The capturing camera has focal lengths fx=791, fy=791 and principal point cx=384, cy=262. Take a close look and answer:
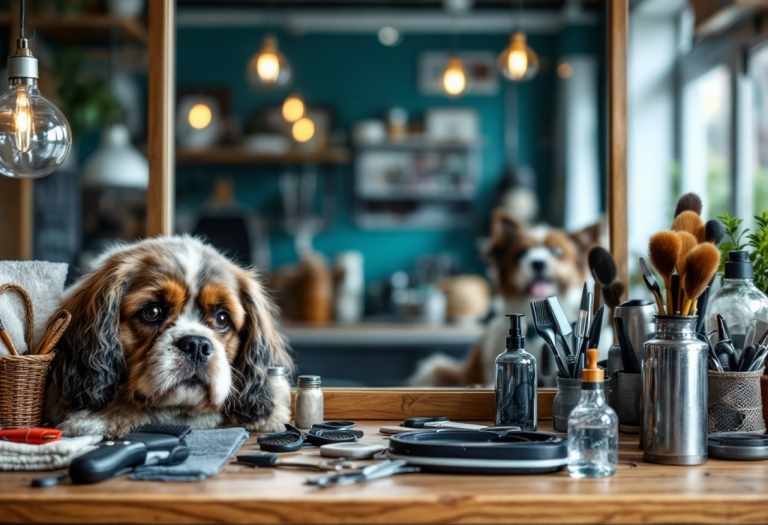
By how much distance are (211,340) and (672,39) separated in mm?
4898

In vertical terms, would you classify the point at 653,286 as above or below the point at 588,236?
below

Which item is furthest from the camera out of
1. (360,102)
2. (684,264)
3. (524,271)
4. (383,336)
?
(360,102)

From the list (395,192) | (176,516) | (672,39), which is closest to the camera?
(176,516)

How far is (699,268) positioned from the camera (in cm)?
121

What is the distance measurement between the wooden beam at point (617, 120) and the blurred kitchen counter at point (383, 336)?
3.34 metres

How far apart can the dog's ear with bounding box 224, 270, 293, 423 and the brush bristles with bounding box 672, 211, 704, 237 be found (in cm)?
80

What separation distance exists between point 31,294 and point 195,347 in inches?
13.6

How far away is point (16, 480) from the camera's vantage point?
111 cm

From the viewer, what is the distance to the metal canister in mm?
1210

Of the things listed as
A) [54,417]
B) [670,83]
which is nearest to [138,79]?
[670,83]

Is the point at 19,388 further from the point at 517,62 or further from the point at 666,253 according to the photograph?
the point at 517,62

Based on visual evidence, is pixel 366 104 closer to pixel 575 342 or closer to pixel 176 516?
pixel 575 342

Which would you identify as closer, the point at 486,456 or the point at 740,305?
the point at 486,456

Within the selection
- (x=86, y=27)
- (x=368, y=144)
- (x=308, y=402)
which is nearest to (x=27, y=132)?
(x=308, y=402)
